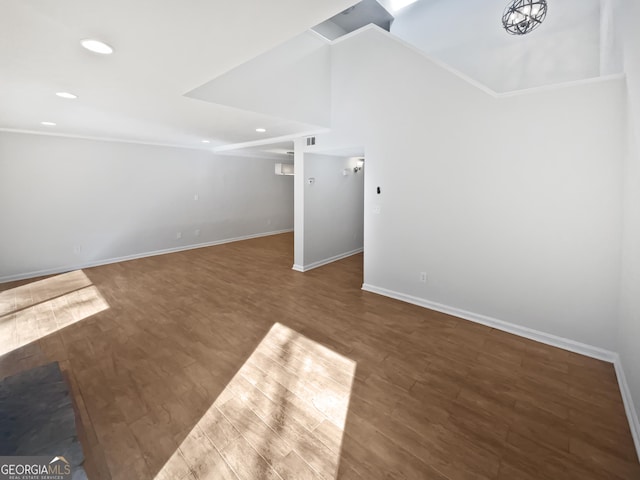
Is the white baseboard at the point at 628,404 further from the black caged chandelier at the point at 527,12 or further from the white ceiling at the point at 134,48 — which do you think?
the black caged chandelier at the point at 527,12

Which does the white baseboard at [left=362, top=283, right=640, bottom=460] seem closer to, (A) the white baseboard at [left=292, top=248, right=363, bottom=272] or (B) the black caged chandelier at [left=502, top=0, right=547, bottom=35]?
(A) the white baseboard at [left=292, top=248, right=363, bottom=272]

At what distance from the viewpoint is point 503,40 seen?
4293 millimetres

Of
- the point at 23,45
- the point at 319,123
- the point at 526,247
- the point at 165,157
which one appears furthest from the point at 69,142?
the point at 526,247

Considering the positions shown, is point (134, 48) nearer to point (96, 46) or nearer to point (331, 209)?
point (96, 46)

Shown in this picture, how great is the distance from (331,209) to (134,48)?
3.96 metres

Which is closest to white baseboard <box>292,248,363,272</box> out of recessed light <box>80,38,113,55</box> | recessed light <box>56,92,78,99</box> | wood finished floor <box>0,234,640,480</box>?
wood finished floor <box>0,234,640,480</box>

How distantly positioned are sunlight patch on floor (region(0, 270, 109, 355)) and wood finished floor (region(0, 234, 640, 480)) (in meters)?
0.03

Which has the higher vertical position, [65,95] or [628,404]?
[65,95]

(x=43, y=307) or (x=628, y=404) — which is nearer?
(x=628, y=404)

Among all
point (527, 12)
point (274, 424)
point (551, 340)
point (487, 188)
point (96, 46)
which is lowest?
point (274, 424)

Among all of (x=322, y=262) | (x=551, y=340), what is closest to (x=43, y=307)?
(x=322, y=262)

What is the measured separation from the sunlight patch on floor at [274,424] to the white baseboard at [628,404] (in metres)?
1.73

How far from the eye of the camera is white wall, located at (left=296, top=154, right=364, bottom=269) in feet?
16.3

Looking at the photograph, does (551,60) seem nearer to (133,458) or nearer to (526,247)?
(526,247)
